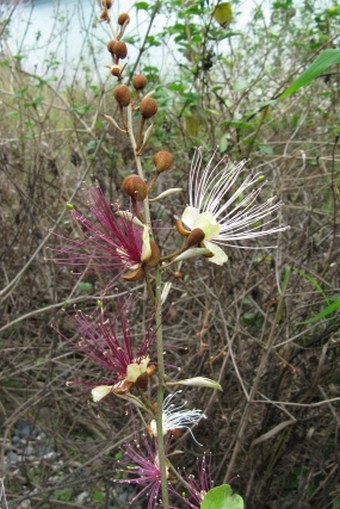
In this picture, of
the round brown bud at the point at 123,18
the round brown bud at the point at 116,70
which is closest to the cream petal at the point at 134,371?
the round brown bud at the point at 116,70

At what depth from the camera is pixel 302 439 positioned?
7.04 feet

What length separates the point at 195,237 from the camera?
0.97 m

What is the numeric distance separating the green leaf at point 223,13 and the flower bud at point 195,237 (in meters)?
1.68

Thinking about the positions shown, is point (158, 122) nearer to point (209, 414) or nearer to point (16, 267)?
point (16, 267)

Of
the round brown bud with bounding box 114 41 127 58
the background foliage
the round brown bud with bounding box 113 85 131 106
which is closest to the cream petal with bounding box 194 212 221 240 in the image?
the round brown bud with bounding box 113 85 131 106

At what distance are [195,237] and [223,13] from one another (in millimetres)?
1723

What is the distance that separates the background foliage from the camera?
209 centimetres

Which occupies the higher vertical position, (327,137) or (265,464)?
(327,137)

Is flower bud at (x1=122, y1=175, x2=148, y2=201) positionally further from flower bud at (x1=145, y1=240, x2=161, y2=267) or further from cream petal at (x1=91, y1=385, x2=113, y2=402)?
cream petal at (x1=91, y1=385, x2=113, y2=402)

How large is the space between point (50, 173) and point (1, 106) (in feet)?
4.02

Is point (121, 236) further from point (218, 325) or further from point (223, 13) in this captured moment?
point (223, 13)

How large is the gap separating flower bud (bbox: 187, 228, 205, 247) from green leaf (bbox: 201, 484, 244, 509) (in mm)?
352

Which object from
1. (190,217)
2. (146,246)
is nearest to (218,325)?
(190,217)

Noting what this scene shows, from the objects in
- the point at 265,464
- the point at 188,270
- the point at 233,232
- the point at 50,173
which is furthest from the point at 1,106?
the point at 233,232
